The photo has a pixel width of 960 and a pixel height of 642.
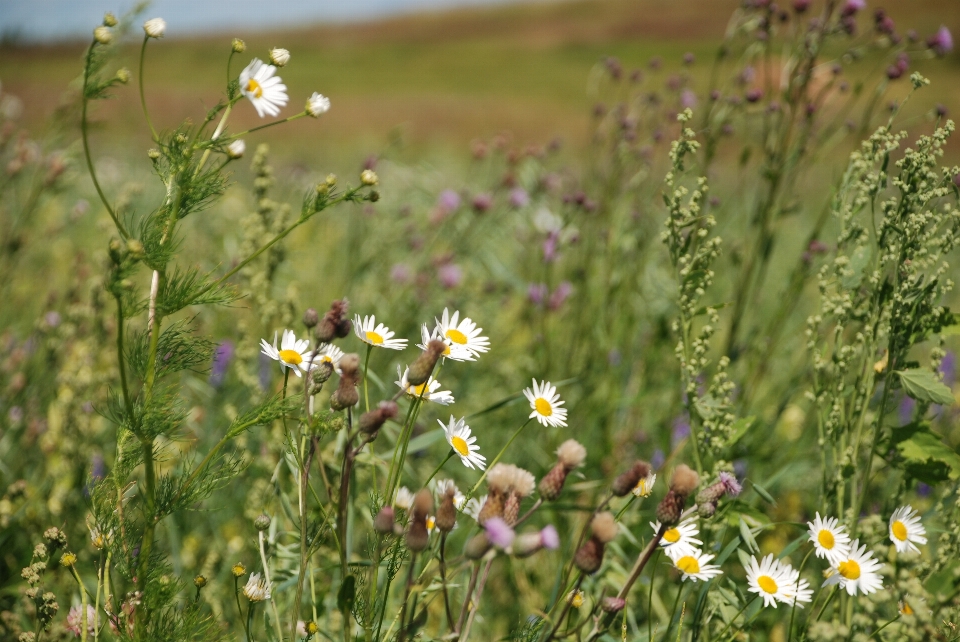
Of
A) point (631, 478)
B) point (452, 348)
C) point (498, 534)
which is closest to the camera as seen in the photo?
point (498, 534)

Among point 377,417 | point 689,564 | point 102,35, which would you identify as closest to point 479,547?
point 377,417

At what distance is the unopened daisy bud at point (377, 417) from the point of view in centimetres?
76

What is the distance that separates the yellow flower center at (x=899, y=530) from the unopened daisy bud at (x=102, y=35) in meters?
1.21

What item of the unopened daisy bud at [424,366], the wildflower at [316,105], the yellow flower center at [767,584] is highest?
the wildflower at [316,105]

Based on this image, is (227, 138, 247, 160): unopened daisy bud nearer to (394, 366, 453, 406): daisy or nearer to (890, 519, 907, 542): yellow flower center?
(394, 366, 453, 406): daisy

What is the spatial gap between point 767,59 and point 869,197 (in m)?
0.87

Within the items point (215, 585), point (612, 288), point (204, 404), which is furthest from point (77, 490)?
point (612, 288)

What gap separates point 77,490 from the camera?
1462 mm

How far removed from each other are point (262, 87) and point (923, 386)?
1.00 metres

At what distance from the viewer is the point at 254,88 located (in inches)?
35.8

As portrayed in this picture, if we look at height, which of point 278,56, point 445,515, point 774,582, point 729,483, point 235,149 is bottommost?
point 774,582

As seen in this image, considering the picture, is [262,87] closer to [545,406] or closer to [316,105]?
[316,105]

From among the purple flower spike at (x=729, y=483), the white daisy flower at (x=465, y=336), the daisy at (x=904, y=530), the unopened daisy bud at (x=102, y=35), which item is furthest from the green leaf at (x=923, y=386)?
the unopened daisy bud at (x=102, y=35)

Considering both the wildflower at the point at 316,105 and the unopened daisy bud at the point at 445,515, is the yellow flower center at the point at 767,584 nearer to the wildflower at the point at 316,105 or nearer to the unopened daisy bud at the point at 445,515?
the unopened daisy bud at the point at 445,515
